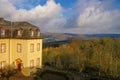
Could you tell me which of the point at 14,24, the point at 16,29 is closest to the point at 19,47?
the point at 16,29

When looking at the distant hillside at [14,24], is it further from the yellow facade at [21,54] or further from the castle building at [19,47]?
the yellow facade at [21,54]

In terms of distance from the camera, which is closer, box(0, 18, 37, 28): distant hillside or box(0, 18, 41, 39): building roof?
box(0, 18, 41, 39): building roof

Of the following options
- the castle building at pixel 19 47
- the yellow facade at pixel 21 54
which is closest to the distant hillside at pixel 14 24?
the castle building at pixel 19 47

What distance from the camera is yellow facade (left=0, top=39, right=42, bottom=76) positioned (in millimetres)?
32844

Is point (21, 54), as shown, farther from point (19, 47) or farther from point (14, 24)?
point (14, 24)

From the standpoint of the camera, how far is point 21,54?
109 feet

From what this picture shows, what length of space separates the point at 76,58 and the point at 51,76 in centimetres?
2541

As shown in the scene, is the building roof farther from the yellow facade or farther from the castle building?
the yellow facade

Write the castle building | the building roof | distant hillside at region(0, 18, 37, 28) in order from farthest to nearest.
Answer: distant hillside at region(0, 18, 37, 28), the building roof, the castle building

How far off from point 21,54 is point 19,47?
43.9 inches

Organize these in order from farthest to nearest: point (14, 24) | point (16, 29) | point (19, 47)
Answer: point (14, 24), point (16, 29), point (19, 47)

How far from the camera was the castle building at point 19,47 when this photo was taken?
32.7 m

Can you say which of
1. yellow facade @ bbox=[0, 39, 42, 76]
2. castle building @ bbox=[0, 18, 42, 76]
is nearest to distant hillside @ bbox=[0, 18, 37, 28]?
castle building @ bbox=[0, 18, 42, 76]

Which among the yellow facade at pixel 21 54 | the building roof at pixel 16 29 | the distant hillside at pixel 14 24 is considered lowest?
the yellow facade at pixel 21 54
